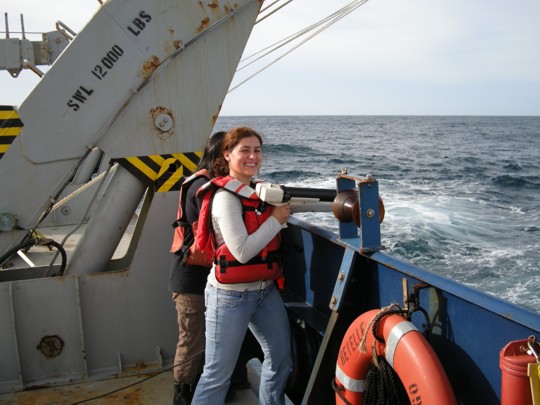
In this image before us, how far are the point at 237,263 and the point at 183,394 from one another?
1.04m

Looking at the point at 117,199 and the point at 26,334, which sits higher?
the point at 117,199

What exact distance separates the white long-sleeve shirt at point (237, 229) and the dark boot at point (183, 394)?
1.08m

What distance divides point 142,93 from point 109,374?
185 cm

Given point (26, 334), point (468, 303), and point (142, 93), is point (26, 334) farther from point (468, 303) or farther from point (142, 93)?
point (468, 303)

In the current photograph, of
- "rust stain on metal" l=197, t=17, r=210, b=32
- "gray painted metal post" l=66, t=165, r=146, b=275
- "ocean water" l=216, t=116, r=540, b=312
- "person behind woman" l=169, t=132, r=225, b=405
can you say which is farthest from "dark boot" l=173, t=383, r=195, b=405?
"rust stain on metal" l=197, t=17, r=210, b=32

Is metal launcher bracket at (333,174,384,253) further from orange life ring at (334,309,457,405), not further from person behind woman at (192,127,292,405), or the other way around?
orange life ring at (334,309,457,405)

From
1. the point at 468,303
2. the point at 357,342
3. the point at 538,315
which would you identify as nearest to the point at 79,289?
the point at 357,342

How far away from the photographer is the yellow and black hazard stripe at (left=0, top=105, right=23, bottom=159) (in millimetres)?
3303

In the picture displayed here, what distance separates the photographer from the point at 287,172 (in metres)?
21.5

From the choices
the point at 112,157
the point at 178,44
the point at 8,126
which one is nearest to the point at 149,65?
the point at 178,44

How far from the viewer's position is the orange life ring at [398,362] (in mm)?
1971

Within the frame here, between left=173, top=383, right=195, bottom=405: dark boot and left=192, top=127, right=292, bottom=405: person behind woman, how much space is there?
46 centimetres

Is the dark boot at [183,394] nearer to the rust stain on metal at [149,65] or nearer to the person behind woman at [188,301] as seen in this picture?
the person behind woman at [188,301]

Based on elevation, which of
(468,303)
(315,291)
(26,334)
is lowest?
(26,334)
